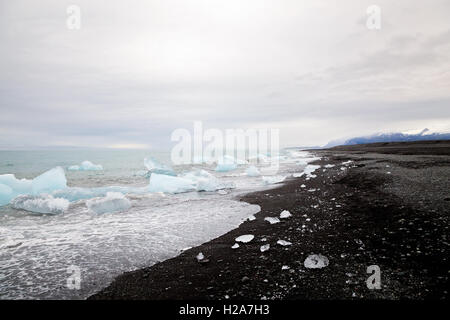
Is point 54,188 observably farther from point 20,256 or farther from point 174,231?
point 174,231

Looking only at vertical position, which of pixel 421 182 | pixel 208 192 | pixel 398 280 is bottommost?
pixel 208 192

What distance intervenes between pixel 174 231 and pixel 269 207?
310 centimetres

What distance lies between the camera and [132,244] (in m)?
4.46

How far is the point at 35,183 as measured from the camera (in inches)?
400

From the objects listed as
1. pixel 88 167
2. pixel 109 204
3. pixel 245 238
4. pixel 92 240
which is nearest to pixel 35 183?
pixel 109 204

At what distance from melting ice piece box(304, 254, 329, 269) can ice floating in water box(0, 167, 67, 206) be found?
11.4 m

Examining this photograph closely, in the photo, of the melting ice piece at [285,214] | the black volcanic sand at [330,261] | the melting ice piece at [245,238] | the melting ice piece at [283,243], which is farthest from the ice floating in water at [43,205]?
the melting ice piece at [283,243]

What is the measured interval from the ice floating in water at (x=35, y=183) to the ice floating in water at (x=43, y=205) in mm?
1489

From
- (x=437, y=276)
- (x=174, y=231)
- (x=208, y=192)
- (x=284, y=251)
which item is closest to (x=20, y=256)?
(x=174, y=231)

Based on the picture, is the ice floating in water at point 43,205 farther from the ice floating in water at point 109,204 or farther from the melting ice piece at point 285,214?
the melting ice piece at point 285,214

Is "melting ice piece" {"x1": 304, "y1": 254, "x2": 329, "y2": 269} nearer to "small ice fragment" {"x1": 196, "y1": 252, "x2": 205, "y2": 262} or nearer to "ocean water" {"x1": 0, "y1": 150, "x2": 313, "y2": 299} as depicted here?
"small ice fragment" {"x1": 196, "y1": 252, "x2": 205, "y2": 262}

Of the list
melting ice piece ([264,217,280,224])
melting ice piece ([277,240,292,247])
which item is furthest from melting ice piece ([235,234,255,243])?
melting ice piece ([264,217,280,224])

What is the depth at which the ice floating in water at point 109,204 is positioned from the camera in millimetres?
7438

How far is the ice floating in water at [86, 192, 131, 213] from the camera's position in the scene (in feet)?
24.4
